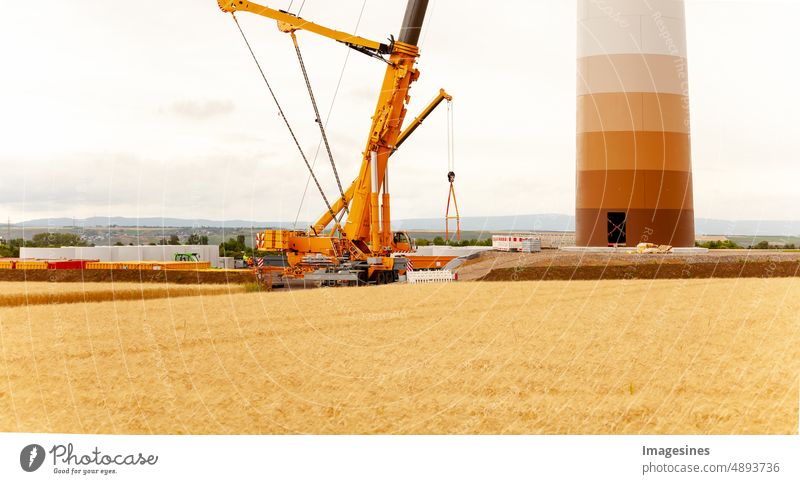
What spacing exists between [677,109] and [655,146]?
264 cm

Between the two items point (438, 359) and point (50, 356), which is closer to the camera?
point (438, 359)

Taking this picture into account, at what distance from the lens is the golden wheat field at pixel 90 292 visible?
1111 inches

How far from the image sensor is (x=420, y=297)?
1013 inches

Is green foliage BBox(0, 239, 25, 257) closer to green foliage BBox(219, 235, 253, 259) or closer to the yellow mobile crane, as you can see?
green foliage BBox(219, 235, 253, 259)

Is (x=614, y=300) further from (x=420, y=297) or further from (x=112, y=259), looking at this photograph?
(x=112, y=259)

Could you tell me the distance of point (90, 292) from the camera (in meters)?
30.4

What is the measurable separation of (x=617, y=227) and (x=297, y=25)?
66.6 ft

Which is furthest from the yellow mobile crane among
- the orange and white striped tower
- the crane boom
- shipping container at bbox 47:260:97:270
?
shipping container at bbox 47:260:97:270

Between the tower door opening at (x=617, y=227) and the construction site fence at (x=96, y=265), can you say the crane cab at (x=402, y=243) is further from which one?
the construction site fence at (x=96, y=265)

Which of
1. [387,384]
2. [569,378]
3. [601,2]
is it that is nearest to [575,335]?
[569,378]

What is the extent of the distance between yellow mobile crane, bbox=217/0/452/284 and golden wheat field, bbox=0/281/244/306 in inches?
135

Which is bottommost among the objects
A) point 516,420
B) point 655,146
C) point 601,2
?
point 516,420

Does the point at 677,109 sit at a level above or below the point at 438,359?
above

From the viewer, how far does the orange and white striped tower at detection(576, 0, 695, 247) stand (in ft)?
132
